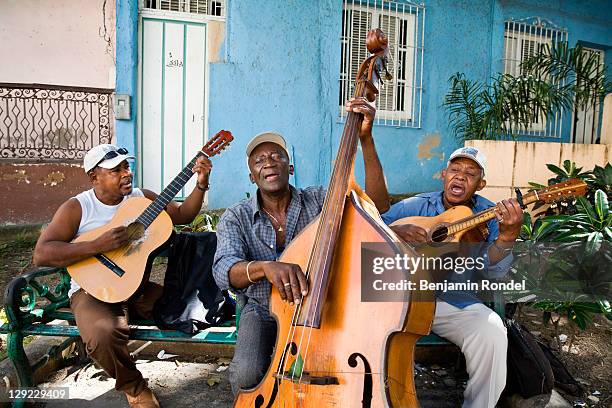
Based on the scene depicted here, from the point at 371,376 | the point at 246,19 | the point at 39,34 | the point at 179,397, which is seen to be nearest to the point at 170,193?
the point at 179,397

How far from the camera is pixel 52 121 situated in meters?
7.41

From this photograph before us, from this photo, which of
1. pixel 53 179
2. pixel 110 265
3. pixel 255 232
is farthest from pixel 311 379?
pixel 53 179

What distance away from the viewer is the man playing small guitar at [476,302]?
2.46m

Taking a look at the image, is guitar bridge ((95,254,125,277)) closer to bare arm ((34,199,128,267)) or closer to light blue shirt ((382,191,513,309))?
bare arm ((34,199,128,267))

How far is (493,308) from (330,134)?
4.55m

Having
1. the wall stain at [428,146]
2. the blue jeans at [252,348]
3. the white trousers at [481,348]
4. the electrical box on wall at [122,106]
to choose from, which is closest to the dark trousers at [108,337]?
the blue jeans at [252,348]

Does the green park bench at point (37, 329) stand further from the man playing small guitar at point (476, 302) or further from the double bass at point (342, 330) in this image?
the double bass at point (342, 330)

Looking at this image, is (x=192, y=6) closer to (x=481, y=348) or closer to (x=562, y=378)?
(x=481, y=348)

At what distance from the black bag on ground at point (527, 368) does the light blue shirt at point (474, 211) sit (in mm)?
250

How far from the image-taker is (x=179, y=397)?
3.11 meters

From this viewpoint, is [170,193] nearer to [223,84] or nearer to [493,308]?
[493,308]

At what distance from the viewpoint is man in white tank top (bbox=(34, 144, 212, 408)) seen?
8.79 feet

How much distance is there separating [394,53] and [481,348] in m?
5.58

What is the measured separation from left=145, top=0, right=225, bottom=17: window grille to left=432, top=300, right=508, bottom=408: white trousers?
5409 mm
